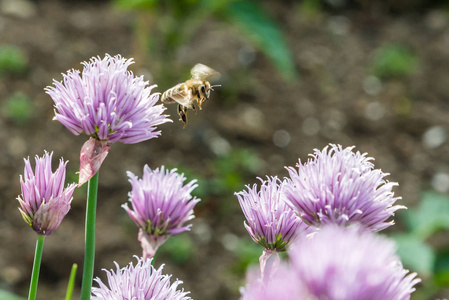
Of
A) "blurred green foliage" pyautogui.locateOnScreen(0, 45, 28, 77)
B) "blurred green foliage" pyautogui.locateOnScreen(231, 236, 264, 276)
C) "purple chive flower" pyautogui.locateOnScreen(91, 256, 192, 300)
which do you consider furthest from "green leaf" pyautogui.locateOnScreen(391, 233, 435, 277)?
A: "blurred green foliage" pyautogui.locateOnScreen(0, 45, 28, 77)

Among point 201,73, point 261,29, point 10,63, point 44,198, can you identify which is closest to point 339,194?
point 44,198

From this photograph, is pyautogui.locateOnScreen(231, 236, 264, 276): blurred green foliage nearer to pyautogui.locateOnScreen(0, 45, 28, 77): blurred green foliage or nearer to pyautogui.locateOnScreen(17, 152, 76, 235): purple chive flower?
pyautogui.locateOnScreen(0, 45, 28, 77): blurred green foliage

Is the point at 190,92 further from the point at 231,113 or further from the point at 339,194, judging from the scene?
the point at 231,113

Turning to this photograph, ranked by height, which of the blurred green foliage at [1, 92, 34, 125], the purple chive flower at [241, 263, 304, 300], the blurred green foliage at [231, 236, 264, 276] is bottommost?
the purple chive flower at [241, 263, 304, 300]

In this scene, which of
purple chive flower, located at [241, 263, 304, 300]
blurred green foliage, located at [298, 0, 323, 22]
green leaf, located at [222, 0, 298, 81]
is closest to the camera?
purple chive flower, located at [241, 263, 304, 300]

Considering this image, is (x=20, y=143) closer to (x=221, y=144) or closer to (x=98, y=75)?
(x=221, y=144)
